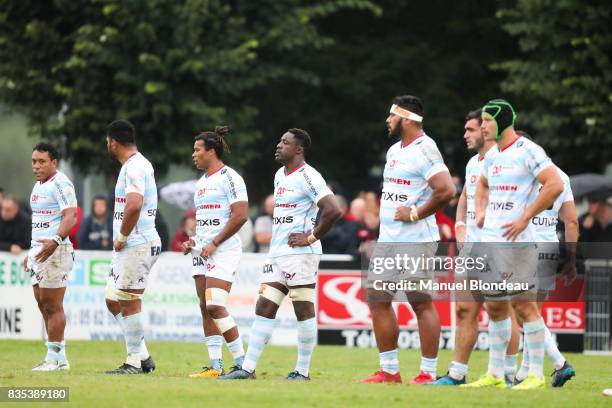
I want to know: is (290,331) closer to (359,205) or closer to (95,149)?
(359,205)

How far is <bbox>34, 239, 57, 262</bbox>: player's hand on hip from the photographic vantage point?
15641mm

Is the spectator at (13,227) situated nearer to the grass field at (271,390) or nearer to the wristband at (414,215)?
the grass field at (271,390)

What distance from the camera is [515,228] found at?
1277 cm

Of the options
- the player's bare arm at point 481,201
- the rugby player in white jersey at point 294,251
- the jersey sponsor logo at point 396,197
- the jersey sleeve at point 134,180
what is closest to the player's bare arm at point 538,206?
the player's bare arm at point 481,201

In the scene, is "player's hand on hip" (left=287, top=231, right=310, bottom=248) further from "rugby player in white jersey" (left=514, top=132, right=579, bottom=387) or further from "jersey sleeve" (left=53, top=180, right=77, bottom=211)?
"jersey sleeve" (left=53, top=180, right=77, bottom=211)

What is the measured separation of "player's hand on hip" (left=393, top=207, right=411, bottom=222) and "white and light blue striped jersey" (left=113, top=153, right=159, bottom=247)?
2933 millimetres

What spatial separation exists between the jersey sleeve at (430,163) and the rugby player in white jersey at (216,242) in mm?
2097

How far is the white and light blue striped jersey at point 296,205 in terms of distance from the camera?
1445 cm

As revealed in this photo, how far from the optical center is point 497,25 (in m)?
31.2

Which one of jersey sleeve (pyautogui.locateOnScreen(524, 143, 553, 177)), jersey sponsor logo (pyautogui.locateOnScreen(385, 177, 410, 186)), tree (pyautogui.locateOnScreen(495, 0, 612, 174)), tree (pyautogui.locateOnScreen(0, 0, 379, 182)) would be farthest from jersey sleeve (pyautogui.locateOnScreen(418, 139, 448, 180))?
tree (pyautogui.locateOnScreen(0, 0, 379, 182))

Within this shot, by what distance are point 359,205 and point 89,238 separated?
476 cm

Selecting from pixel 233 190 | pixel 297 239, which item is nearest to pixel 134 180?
pixel 233 190

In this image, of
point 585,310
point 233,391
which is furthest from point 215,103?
point 233,391

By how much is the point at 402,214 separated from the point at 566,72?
1524 cm
